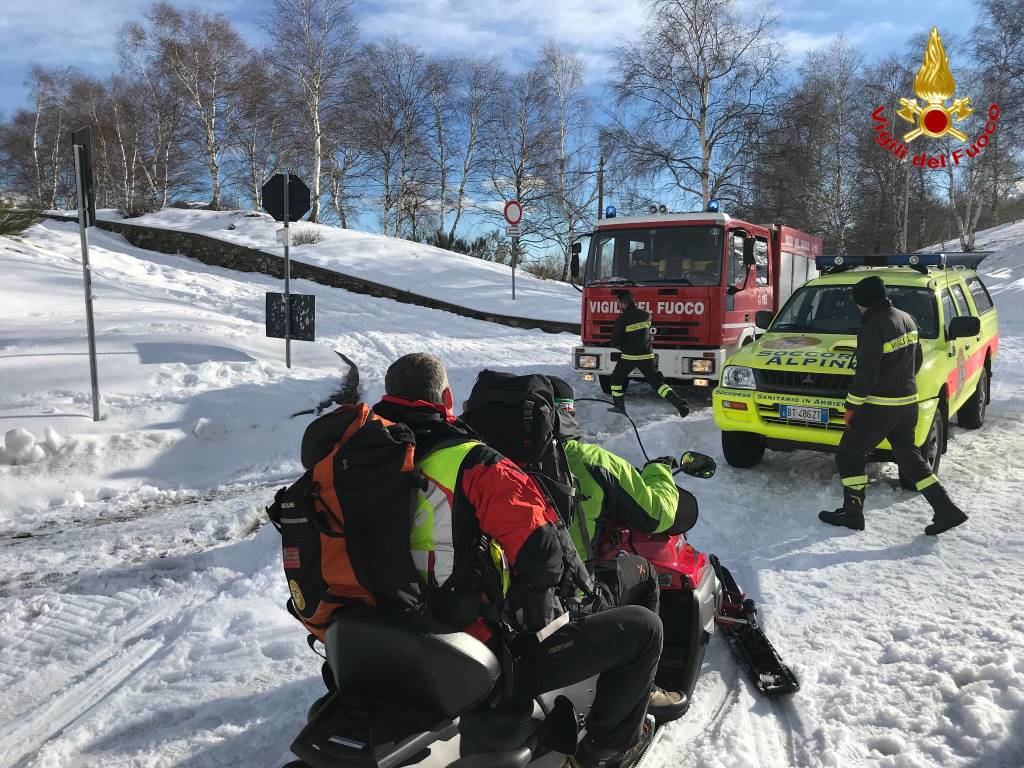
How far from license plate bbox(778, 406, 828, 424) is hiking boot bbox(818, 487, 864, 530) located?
79 centimetres

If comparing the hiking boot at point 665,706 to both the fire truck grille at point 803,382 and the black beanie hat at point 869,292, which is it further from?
the fire truck grille at point 803,382

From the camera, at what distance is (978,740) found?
2.62m

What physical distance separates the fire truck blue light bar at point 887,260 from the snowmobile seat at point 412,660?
6.87 metres

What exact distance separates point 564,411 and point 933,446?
4576 mm

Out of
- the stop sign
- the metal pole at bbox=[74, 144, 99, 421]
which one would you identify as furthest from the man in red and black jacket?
the stop sign

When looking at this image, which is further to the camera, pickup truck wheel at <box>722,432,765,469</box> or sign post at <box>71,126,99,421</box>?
sign post at <box>71,126,99,421</box>

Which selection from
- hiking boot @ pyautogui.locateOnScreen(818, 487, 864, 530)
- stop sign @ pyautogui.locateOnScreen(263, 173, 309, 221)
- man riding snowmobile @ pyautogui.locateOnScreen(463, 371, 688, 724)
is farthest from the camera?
stop sign @ pyautogui.locateOnScreen(263, 173, 309, 221)

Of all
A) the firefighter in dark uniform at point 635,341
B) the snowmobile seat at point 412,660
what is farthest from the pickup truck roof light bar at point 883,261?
the snowmobile seat at point 412,660

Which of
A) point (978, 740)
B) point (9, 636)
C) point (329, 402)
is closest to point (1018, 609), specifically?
point (978, 740)

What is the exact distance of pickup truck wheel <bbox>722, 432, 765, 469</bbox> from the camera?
6.21m

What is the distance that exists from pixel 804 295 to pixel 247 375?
6535 mm

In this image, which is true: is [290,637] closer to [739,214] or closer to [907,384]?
[907,384]

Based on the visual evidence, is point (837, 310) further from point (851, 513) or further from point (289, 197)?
point (289, 197)

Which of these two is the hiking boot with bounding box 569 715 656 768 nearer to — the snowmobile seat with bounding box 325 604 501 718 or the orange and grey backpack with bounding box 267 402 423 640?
the snowmobile seat with bounding box 325 604 501 718
